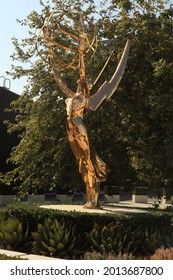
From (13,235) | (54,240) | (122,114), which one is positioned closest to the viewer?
(54,240)

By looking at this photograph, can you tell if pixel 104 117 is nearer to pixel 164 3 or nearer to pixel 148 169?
pixel 148 169

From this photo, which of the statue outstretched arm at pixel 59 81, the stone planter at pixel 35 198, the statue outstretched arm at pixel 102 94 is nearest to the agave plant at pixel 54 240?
the statue outstretched arm at pixel 102 94

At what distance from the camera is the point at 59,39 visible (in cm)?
1509

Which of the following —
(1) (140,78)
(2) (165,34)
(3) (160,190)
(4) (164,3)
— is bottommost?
(3) (160,190)

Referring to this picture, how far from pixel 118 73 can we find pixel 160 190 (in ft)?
17.4

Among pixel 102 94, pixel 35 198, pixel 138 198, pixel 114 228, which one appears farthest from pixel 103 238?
pixel 138 198

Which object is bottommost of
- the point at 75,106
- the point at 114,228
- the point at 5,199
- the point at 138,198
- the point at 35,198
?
the point at 114,228

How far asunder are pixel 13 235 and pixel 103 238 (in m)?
1.93

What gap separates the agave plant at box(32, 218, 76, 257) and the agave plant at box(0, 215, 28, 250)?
479 millimetres

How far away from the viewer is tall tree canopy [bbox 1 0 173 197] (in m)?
12.8

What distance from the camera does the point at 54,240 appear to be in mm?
8453

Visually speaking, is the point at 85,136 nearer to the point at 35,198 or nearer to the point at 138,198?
the point at 35,198
